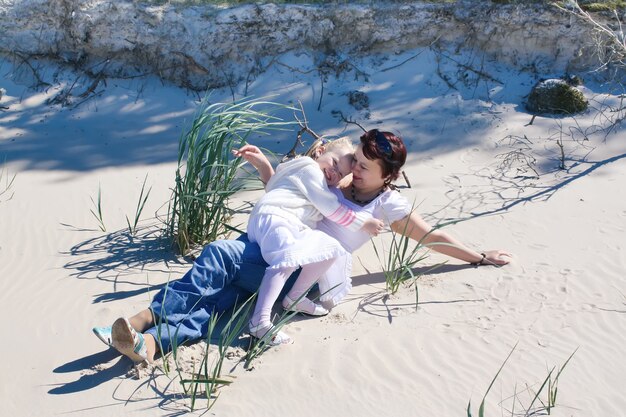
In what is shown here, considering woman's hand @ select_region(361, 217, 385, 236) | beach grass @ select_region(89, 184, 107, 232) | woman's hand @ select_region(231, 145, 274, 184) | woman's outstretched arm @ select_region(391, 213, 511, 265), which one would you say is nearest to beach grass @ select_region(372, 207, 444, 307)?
woman's outstretched arm @ select_region(391, 213, 511, 265)

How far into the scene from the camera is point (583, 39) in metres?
7.43

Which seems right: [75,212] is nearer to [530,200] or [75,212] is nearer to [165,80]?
[165,80]

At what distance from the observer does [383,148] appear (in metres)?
3.99

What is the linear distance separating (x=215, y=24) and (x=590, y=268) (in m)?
4.63

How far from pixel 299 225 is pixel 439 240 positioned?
2.92ft

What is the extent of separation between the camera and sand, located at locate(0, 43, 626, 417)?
11.2ft

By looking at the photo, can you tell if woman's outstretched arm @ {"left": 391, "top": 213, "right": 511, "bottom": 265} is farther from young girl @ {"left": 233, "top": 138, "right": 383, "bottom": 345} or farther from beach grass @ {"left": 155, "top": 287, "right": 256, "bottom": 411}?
beach grass @ {"left": 155, "top": 287, "right": 256, "bottom": 411}

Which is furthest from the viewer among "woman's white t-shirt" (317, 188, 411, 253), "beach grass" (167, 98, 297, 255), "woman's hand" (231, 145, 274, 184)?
"beach grass" (167, 98, 297, 255)

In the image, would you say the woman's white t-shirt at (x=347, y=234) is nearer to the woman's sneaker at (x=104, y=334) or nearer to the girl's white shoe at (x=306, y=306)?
the girl's white shoe at (x=306, y=306)

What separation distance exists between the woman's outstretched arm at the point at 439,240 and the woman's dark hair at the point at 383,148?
34 centimetres

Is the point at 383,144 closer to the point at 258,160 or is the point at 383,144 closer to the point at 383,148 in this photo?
the point at 383,148

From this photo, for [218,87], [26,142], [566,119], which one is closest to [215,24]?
[218,87]

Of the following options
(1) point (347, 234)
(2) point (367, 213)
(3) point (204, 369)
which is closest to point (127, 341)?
(3) point (204, 369)

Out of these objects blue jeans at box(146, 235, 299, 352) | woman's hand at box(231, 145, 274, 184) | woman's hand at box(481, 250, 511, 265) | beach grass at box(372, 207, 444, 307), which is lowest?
woman's hand at box(481, 250, 511, 265)
